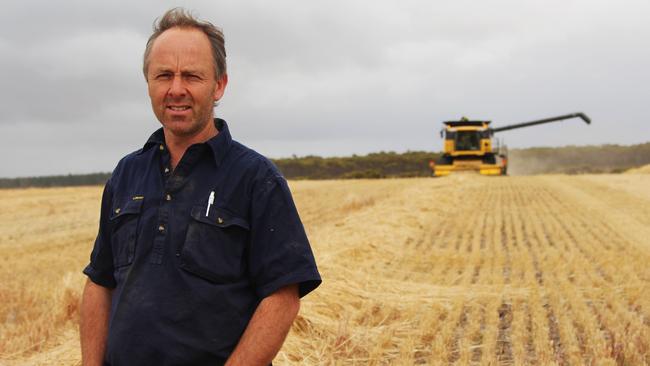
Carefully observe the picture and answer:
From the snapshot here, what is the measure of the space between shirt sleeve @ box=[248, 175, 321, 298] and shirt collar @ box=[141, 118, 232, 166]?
0.17 metres

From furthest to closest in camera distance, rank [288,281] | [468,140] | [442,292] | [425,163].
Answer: [425,163]
[468,140]
[442,292]
[288,281]

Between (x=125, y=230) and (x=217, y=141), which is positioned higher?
(x=217, y=141)

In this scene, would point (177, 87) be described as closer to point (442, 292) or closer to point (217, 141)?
point (217, 141)

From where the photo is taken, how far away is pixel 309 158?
67500mm

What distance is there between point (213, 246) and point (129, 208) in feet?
1.10

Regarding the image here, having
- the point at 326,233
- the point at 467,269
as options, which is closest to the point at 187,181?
the point at 467,269

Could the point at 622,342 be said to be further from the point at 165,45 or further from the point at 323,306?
the point at 165,45

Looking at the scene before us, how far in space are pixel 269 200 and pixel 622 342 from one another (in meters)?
3.63

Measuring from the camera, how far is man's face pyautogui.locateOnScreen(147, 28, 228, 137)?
2.14m

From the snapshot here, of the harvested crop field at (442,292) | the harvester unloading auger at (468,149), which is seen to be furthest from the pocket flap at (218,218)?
the harvester unloading auger at (468,149)

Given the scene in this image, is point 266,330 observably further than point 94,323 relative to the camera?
No

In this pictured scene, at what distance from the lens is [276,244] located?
205cm

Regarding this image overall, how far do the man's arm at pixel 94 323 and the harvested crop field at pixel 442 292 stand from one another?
83.7 inches

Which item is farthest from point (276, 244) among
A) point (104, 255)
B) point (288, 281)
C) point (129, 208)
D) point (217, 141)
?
point (104, 255)
